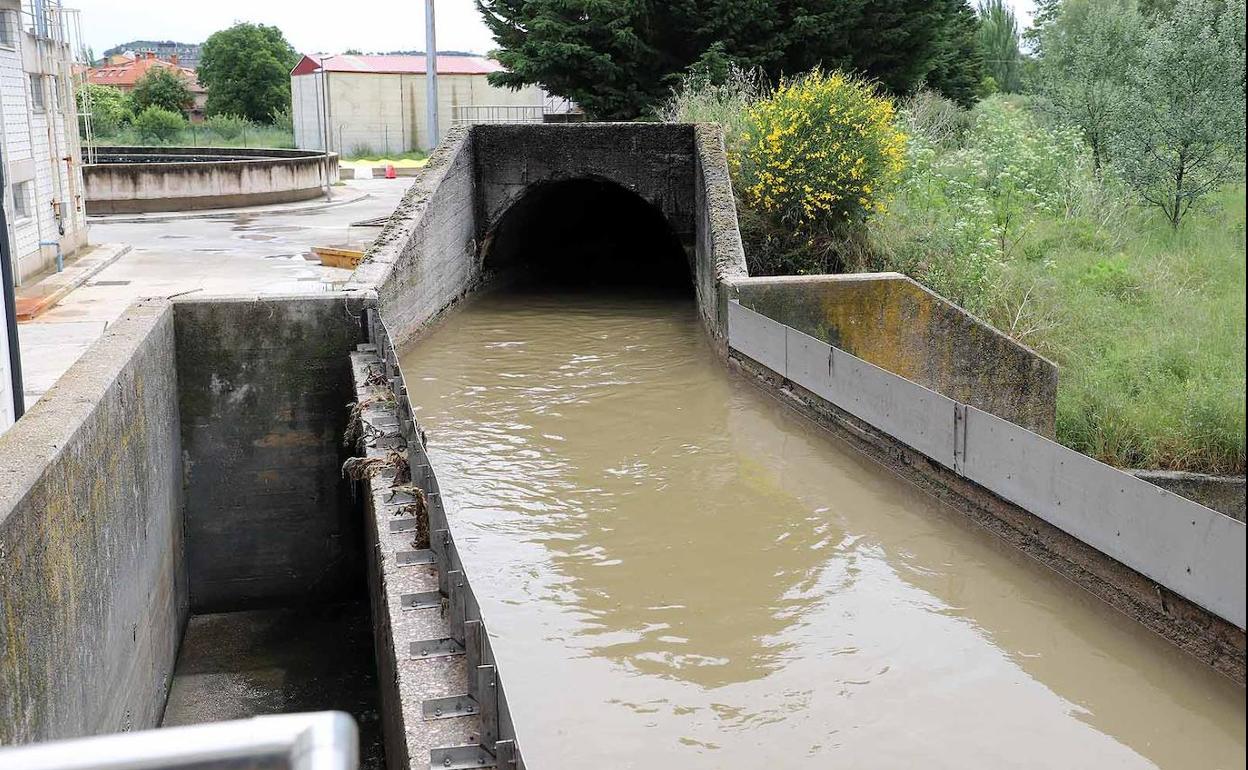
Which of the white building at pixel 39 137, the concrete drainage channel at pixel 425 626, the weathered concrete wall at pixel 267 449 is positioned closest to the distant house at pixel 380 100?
the white building at pixel 39 137

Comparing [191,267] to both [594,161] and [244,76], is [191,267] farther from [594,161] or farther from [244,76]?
[244,76]

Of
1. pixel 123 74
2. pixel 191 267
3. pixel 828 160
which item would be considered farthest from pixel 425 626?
pixel 123 74

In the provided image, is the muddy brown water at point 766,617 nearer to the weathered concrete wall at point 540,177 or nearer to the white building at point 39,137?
the weathered concrete wall at point 540,177

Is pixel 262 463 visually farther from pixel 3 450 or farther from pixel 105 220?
pixel 105 220

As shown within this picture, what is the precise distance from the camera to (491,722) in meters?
4.90

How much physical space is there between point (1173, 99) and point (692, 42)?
12613 mm

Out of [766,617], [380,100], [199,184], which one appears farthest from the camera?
[380,100]

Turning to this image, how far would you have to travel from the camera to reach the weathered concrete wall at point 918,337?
12.5 m

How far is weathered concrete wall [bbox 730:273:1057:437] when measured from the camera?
1248cm

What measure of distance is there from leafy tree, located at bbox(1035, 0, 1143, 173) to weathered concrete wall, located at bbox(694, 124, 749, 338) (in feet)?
15.7

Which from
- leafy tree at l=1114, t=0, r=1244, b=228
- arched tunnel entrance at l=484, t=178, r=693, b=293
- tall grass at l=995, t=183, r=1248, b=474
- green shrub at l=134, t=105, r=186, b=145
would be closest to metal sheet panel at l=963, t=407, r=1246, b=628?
tall grass at l=995, t=183, r=1248, b=474

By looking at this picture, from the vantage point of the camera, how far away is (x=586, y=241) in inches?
958

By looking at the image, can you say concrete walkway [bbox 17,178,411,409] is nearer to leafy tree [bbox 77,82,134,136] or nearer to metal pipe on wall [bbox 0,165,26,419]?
metal pipe on wall [bbox 0,165,26,419]

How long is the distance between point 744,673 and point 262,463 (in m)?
6.22
